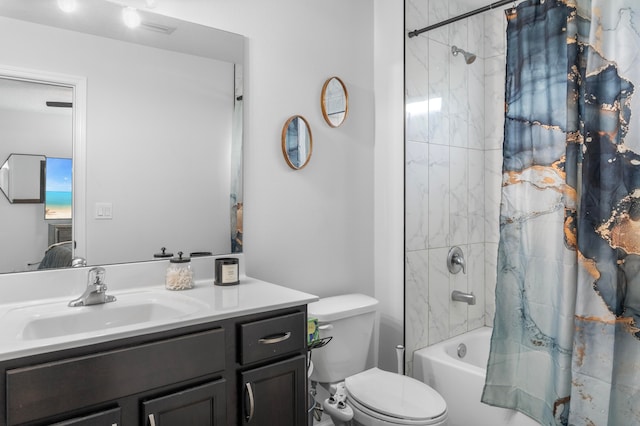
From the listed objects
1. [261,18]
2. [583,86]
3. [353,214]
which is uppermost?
[261,18]

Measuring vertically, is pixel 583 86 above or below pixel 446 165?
above

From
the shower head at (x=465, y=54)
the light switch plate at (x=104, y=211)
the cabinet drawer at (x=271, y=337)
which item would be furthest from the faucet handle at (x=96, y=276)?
the shower head at (x=465, y=54)

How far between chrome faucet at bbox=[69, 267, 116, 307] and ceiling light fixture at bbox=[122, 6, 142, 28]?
3.10ft

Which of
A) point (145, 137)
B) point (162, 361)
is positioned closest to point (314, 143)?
point (145, 137)

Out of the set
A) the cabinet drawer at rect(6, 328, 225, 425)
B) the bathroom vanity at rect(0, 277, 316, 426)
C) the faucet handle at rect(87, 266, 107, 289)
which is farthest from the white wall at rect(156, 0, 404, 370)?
the cabinet drawer at rect(6, 328, 225, 425)

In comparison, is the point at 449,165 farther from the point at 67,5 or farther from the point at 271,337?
the point at 67,5

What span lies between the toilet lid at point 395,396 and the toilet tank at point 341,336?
7 cm

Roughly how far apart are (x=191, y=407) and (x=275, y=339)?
34 cm

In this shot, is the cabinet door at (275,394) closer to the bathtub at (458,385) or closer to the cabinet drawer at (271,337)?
the cabinet drawer at (271,337)

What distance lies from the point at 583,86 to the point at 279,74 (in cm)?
129

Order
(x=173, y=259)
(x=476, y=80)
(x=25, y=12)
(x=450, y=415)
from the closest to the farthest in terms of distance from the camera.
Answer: (x=25, y=12), (x=173, y=259), (x=450, y=415), (x=476, y=80)

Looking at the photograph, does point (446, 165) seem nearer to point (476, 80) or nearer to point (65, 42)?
point (476, 80)

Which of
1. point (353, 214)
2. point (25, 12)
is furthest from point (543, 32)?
point (25, 12)

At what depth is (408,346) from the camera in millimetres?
2352
